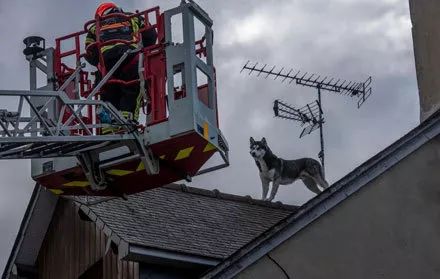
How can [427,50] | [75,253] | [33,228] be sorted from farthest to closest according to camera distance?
[33,228] < [75,253] < [427,50]

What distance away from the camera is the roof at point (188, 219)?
18.1 m

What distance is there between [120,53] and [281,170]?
687 centimetres

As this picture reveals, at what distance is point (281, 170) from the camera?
22453 millimetres

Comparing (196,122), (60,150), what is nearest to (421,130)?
(196,122)

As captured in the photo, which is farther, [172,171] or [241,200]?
[241,200]

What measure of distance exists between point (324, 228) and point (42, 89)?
4423mm

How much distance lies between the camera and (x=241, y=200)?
68.6 feet

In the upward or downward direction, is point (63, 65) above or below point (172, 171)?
above

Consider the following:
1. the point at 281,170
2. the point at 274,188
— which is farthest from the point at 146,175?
the point at 281,170

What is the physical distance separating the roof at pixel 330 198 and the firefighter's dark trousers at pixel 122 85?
112 inches

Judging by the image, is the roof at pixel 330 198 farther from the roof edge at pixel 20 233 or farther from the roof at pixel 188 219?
the roof edge at pixel 20 233

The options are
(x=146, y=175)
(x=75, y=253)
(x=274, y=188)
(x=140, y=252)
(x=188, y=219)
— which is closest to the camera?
(x=146, y=175)

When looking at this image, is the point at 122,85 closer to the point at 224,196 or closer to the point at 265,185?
the point at 224,196

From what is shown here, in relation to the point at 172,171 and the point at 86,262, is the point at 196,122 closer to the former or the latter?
the point at 172,171
